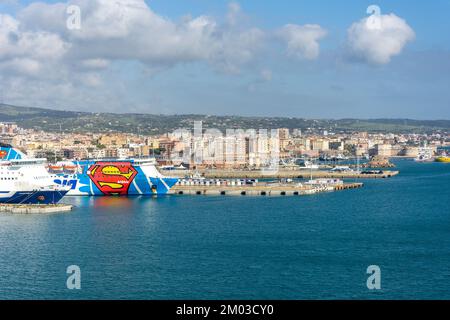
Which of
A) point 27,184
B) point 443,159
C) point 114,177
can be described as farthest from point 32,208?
point 443,159

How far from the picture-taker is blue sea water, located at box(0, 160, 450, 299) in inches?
502

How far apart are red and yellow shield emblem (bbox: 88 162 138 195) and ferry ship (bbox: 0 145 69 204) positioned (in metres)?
3.79

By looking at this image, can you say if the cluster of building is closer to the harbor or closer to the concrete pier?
the concrete pier

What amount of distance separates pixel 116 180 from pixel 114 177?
16 centimetres

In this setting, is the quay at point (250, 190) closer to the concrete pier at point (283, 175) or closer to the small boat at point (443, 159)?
the concrete pier at point (283, 175)

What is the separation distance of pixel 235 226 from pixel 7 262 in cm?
751

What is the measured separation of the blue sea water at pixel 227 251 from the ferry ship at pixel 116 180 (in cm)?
351

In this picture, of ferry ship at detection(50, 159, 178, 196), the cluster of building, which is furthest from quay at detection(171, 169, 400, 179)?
ferry ship at detection(50, 159, 178, 196)

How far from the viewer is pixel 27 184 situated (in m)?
25.4

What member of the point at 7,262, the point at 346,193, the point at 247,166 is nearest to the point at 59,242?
the point at 7,262

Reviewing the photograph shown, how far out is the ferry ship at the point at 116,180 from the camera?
99.0 ft

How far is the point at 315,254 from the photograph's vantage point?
15.8 metres

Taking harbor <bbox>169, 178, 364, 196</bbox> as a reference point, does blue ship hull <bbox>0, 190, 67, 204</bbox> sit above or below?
above

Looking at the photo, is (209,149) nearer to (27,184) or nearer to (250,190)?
(250,190)
